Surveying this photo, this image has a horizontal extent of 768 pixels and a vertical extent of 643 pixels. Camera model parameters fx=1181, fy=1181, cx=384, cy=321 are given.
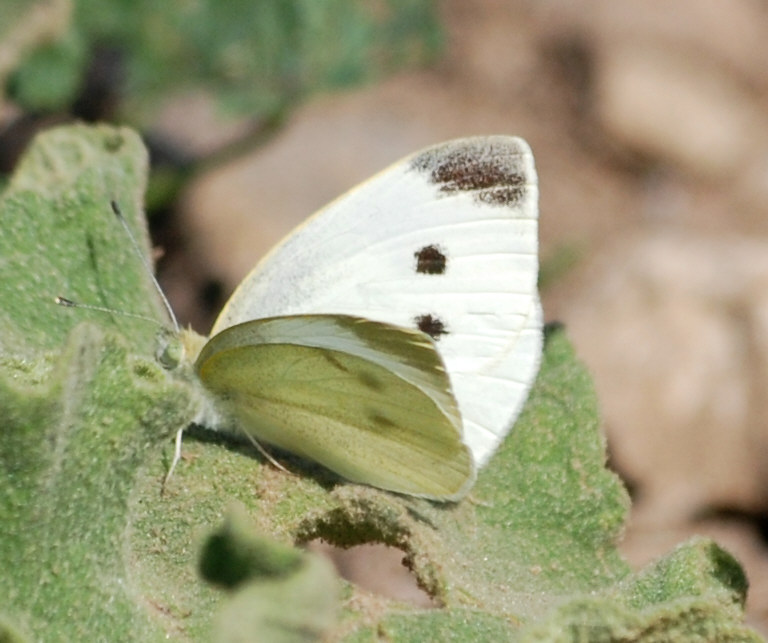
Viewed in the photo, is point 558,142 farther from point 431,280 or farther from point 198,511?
point 198,511

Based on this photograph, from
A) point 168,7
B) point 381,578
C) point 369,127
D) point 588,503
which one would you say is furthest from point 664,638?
point 369,127

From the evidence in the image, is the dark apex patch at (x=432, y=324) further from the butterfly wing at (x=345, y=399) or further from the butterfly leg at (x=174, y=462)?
the butterfly leg at (x=174, y=462)

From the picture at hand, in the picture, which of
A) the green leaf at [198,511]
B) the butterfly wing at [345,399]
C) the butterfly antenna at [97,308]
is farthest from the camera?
the butterfly antenna at [97,308]

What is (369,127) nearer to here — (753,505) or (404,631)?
(753,505)

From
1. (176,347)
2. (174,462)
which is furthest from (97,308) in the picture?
(174,462)

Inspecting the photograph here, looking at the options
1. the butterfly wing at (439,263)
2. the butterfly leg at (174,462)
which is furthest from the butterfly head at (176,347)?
the butterfly leg at (174,462)
